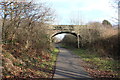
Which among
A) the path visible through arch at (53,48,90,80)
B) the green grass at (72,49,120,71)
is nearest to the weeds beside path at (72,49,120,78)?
the green grass at (72,49,120,71)

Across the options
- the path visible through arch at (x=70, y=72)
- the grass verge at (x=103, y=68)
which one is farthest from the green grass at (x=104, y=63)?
the path visible through arch at (x=70, y=72)

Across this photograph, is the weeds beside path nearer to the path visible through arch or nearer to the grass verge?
the grass verge

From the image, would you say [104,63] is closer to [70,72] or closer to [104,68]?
[104,68]

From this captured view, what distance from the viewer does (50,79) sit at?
641 centimetres

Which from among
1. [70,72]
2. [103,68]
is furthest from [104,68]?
[70,72]

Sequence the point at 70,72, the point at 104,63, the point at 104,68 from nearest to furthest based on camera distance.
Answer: the point at 70,72
the point at 104,68
the point at 104,63

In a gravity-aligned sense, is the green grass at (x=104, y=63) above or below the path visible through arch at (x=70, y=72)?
above

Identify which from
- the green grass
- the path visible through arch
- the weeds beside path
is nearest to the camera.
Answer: the path visible through arch

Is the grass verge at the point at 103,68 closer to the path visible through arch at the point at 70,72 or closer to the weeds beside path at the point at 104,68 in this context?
the weeds beside path at the point at 104,68

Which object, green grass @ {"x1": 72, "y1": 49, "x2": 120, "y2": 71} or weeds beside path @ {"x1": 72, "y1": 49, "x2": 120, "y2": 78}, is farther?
green grass @ {"x1": 72, "y1": 49, "x2": 120, "y2": 71}

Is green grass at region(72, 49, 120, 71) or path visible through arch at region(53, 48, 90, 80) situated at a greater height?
green grass at region(72, 49, 120, 71)

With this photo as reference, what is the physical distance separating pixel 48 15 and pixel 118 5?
7.55 m

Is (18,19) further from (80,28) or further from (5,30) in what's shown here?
(80,28)

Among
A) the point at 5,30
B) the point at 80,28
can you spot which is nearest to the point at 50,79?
the point at 5,30
